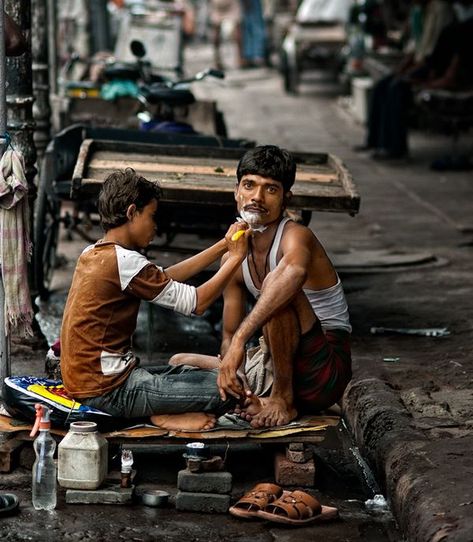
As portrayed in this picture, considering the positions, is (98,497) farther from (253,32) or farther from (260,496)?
(253,32)

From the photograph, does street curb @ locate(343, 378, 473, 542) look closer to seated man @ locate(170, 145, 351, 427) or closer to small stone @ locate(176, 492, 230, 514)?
seated man @ locate(170, 145, 351, 427)

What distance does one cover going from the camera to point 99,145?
8719 millimetres

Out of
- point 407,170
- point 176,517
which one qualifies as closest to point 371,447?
point 176,517

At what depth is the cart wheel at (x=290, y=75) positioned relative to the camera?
1126 inches

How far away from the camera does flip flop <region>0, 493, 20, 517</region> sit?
18.0 ft

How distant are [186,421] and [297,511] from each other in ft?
2.50

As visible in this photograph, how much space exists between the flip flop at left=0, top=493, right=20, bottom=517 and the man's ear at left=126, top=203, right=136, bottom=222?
4.22 ft

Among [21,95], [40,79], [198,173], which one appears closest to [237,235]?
[198,173]

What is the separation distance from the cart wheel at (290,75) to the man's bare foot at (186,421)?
904 inches

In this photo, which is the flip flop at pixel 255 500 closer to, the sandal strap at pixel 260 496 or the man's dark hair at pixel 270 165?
the sandal strap at pixel 260 496

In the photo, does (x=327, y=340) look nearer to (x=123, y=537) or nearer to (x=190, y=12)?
(x=123, y=537)

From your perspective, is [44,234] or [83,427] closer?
[83,427]

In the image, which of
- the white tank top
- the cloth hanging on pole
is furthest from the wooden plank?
the white tank top

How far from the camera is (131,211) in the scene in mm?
5949
